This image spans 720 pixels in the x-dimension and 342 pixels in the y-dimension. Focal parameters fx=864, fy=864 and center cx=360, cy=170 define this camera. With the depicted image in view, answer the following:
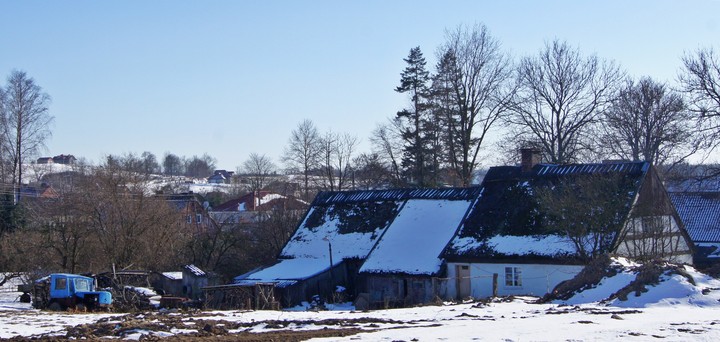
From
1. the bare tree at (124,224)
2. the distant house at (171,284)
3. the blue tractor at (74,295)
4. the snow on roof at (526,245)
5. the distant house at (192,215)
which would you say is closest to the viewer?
the blue tractor at (74,295)

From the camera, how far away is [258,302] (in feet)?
112

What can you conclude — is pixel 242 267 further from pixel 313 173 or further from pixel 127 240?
pixel 313 173

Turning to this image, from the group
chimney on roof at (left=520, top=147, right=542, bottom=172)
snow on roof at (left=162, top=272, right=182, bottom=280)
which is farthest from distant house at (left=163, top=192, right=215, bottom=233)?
chimney on roof at (left=520, top=147, right=542, bottom=172)

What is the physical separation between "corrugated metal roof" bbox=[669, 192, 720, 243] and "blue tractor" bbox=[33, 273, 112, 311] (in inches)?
1202

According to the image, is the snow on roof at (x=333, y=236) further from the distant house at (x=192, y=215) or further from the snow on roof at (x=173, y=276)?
the distant house at (x=192, y=215)

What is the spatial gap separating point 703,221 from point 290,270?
952 inches

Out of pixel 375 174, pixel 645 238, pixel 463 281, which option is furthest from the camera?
pixel 375 174

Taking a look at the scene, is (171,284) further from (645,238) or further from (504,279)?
(645,238)

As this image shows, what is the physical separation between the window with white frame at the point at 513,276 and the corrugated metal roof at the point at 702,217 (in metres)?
16.7

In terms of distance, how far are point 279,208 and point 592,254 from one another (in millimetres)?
28038

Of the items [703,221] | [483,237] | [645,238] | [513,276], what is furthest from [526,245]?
[703,221]

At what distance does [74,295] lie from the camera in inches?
1275

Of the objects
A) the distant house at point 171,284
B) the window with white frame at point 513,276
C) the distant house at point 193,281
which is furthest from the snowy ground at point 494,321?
the distant house at point 171,284

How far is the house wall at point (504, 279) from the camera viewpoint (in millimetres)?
32969
